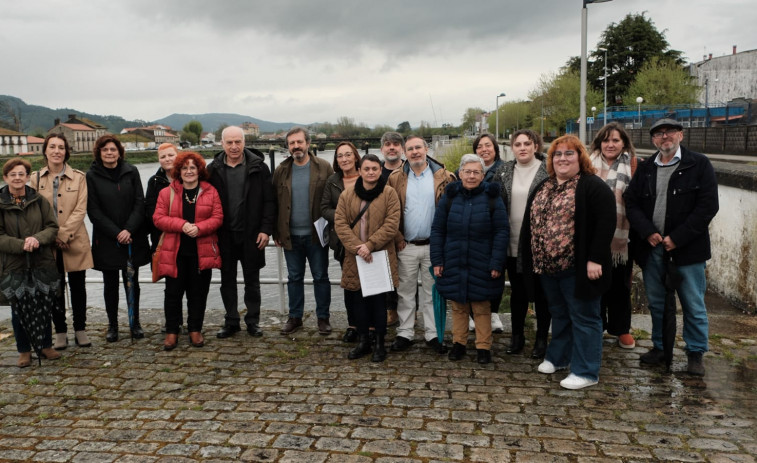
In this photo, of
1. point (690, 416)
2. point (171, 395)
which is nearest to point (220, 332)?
point (171, 395)

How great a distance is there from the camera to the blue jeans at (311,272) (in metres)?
5.93

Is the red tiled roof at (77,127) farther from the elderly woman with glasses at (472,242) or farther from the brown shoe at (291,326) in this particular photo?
the elderly woman with glasses at (472,242)

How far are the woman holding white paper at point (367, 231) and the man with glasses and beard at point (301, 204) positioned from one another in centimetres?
61

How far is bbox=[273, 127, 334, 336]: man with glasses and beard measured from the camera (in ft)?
19.1

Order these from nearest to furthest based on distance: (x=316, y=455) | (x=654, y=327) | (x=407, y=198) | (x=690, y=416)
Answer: (x=316, y=455) → (x=690, y=416) → (x=654, y=327) → (x=407, y=198)

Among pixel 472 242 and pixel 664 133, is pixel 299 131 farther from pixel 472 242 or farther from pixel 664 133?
pixel 664 133

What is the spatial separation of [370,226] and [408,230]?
388mm

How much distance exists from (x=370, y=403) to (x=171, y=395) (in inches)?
60.3

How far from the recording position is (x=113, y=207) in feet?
18.7

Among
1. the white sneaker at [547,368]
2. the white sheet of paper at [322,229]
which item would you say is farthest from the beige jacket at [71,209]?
the white sneaker at [547,368]

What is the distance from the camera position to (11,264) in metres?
5.20

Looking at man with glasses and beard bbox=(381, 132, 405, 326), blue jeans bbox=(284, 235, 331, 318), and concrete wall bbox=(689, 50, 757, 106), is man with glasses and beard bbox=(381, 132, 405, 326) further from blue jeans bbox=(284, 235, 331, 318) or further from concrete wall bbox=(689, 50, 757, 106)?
concrete wall bbox=(689, 50, 757, 106)

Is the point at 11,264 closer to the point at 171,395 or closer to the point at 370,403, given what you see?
the point at 171,395

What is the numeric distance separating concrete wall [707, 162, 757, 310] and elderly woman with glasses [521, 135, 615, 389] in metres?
2.97
